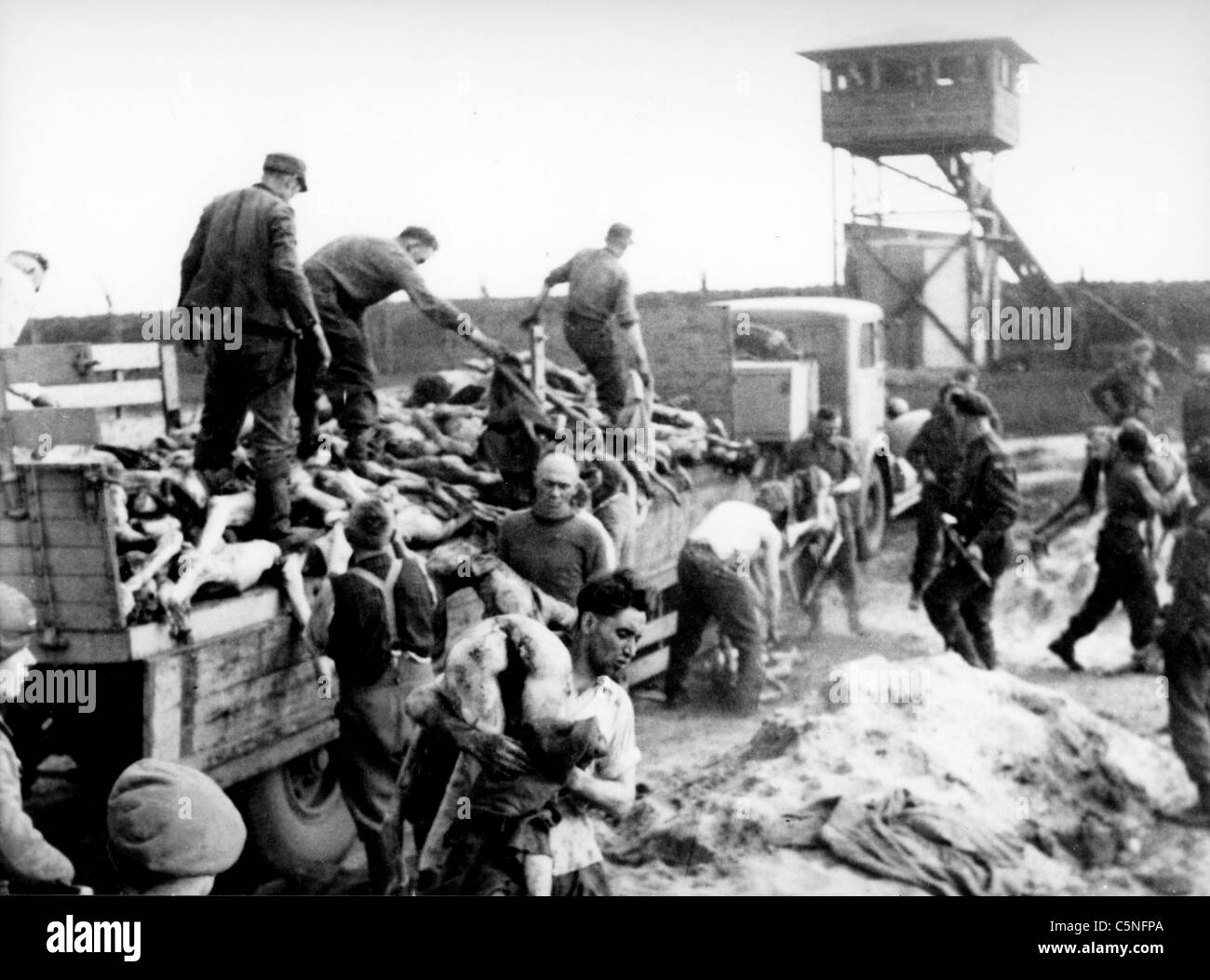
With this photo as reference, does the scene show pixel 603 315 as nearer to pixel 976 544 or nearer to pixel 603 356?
pixel 603 356

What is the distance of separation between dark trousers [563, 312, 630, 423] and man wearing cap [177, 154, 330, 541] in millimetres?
910

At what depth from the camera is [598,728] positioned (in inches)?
156

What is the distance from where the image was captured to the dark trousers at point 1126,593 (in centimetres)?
569

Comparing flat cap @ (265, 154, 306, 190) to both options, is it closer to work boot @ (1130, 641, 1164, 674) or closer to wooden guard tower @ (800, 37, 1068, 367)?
wooden guard tower @ (800, 37, 1068, 367)

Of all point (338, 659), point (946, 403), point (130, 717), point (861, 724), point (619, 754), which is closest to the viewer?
point (619, 754)

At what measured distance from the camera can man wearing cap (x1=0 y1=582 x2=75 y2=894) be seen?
3693mm

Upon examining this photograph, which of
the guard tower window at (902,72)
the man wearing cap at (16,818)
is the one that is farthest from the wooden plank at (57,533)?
the guard tower window at (902,72)

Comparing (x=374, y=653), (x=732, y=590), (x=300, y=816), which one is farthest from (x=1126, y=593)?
(x=300, y=816)

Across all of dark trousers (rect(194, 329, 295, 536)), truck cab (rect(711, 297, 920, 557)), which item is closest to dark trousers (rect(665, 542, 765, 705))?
truck cab (rect(711, 297, 920, 557))

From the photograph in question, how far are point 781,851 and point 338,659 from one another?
1.43m

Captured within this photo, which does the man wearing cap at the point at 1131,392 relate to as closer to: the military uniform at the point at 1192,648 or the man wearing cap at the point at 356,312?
the military uniform at the point at 1192,648
